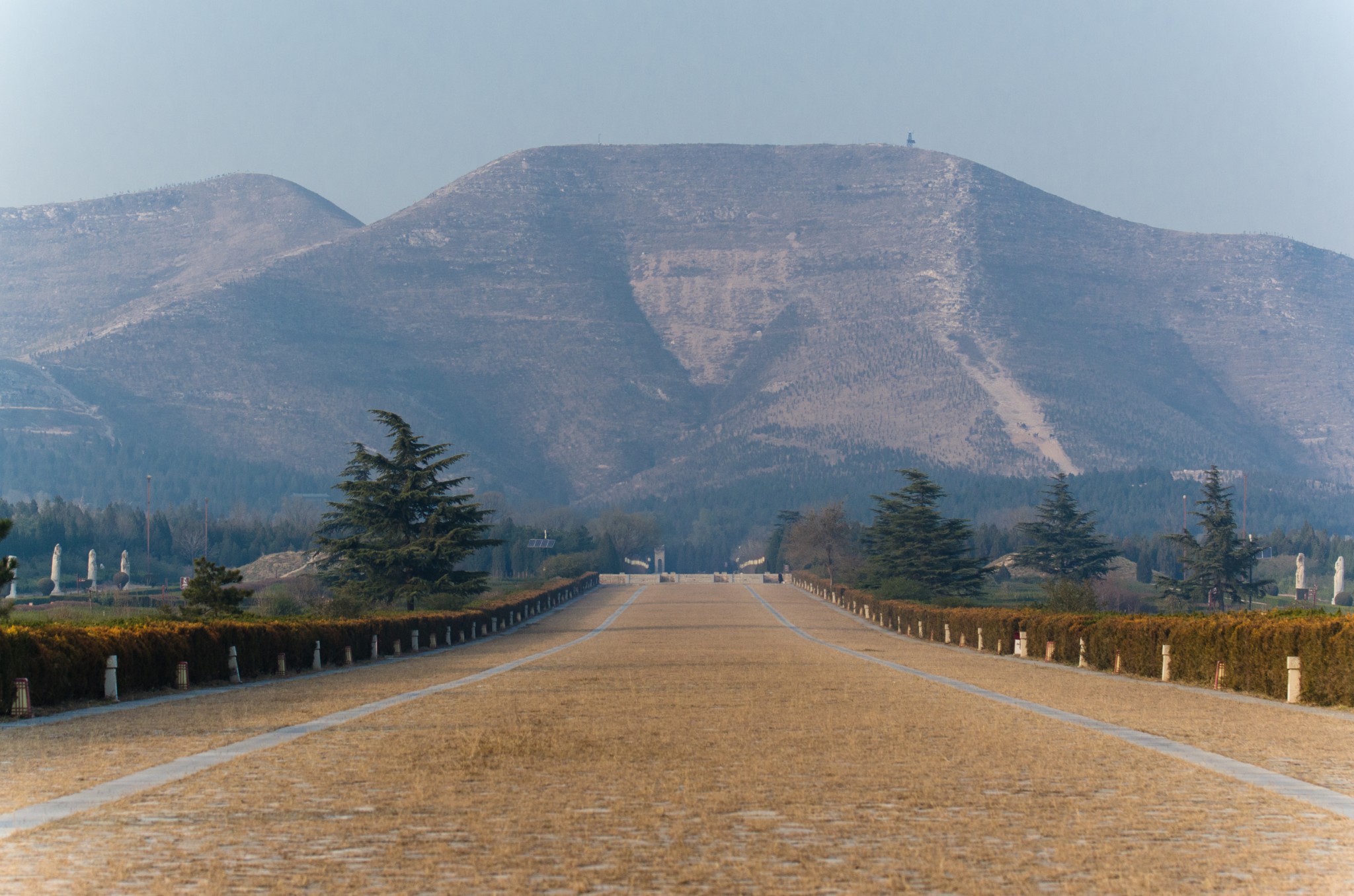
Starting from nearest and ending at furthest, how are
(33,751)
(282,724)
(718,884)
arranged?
(718,884) < (33,751) < (282,724)

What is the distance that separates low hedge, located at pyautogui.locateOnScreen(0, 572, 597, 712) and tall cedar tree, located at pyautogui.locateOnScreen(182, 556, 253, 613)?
7.38 ft

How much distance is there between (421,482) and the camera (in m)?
62.7

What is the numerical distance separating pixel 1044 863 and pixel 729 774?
393cm

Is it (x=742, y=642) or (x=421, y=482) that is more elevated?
(x=421, y=482)

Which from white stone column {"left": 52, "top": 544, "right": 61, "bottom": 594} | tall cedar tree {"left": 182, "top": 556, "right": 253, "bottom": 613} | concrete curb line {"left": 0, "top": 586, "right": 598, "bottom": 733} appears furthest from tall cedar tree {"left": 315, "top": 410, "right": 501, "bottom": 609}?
white stone column {"left": 52, "top": 544, "right": 61, "bottom": 594}

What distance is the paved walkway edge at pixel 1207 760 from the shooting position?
11.1 m

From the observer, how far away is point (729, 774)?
12.1 metres

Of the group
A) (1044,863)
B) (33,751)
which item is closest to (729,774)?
(1044,863)

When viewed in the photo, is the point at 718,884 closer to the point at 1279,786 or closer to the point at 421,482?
the point at 1279,786

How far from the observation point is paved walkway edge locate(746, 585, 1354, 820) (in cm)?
1112

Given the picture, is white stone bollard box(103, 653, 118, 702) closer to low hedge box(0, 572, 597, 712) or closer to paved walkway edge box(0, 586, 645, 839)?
low hedge box(0, 572, 597, 712)

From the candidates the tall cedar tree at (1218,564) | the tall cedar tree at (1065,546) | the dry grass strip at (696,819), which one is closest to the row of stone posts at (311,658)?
the dry grass strip at (696,819)

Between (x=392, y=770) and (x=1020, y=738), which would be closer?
(x=392, y=770)

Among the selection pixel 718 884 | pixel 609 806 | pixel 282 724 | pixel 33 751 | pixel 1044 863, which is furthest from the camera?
pixel 282 724
